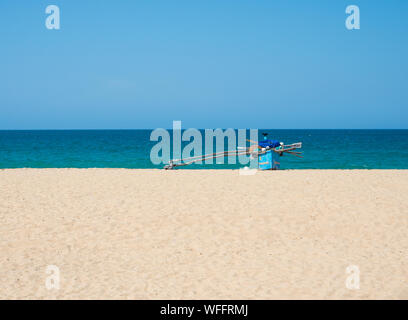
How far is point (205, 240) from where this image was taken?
8156 mm

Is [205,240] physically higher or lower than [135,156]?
lower

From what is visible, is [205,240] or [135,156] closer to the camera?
[205,240]

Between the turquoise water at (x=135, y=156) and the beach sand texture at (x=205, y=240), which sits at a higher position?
the turquoise water at (x=135, y=156)

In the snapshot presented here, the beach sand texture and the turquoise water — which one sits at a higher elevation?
the turquoise water

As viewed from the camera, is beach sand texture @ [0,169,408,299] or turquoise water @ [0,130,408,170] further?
turquoise water @ [0,130,408,170]

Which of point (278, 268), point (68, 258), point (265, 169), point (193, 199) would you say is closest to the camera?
point (278, 268)

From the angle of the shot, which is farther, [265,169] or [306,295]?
[265,169]

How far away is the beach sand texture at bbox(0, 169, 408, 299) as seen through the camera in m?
5.92

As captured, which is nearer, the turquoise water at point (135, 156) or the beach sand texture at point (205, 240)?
the beach sand texture at point (205, 240)

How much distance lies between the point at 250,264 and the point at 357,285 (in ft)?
5.89

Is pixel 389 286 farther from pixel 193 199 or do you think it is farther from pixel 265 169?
pixel 265 169

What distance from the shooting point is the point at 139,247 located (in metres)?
7.82

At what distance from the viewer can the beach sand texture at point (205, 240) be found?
592cm
